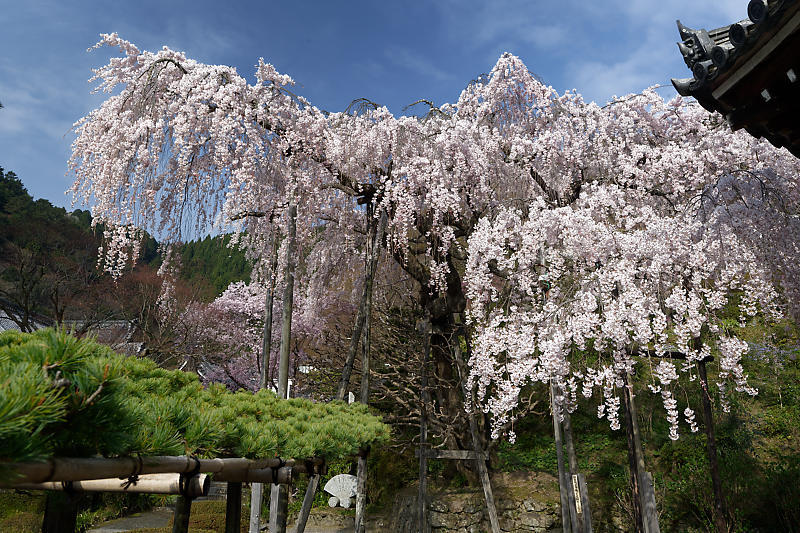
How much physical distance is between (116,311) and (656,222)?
698 inches

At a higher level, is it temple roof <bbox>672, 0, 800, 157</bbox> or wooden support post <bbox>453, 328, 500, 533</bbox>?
temple roof <bbox>672, 0, 800, 157</bbox>

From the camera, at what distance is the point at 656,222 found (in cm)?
576

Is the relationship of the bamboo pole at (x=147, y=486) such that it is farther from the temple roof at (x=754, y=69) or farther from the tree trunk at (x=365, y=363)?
the temple roof at (x=754, y=69)

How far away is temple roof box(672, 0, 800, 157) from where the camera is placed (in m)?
3.19

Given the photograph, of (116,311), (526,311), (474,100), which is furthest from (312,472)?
(116,311)

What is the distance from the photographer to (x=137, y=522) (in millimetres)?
11492

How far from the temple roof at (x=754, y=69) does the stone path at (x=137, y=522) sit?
12697mm

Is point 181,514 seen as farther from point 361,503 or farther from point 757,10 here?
point 757,10

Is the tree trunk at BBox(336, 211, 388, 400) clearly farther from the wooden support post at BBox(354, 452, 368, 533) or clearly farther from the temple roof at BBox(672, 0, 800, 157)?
the temple roof at BBox(672, 0, 800, 157)

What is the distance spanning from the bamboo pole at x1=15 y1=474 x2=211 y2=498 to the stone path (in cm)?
985

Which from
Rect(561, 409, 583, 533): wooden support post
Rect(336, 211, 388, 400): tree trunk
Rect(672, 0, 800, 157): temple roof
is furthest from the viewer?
Rect(336, 211, 388, 400): tree trunk

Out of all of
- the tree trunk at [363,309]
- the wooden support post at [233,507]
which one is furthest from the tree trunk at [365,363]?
the wooden support post at [233,507]

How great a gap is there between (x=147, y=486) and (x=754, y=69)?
4793mm

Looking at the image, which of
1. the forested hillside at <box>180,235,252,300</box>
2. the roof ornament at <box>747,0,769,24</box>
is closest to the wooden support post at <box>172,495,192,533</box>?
the roof ornament at <box>747,0,769,24</box>
